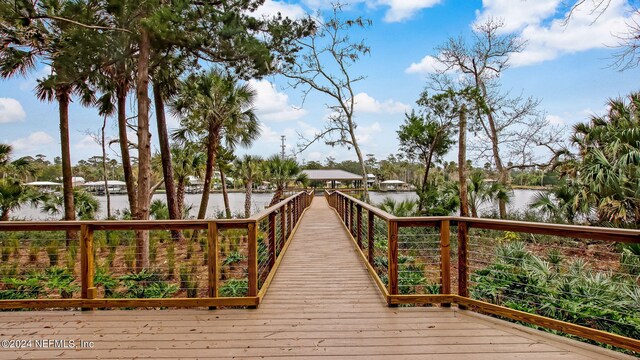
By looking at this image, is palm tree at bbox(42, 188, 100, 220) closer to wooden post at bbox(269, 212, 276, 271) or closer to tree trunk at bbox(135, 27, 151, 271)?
tree trunk at bbox(135, 27, 151, 271)

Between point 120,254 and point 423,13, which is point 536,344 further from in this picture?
point 423,13

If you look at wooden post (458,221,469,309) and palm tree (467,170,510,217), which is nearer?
wooden post (458,221,469,309)

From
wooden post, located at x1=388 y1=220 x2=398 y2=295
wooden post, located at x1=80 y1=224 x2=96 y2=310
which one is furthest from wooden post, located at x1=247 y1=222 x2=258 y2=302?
wooden post, located at x1=80 y1=224 x2=96 y2=310

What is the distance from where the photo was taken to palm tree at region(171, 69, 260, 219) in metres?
10.8

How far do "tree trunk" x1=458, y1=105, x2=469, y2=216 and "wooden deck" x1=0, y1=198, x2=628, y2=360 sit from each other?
9.78 m

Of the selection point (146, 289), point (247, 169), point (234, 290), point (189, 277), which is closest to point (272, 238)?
point (234, 290)

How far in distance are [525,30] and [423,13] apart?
5653 millimetres

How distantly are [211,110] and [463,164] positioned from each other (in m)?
9.29

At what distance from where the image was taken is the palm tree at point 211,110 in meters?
10.8

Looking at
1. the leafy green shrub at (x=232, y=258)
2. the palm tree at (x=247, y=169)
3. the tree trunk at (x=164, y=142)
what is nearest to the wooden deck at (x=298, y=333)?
the leafy green shrub at (x=232, y=258)

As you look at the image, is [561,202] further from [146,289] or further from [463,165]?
[146,289]

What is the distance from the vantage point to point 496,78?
48.7 feet

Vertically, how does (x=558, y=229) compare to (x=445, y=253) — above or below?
above

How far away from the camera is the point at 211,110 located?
10812 millimetres
